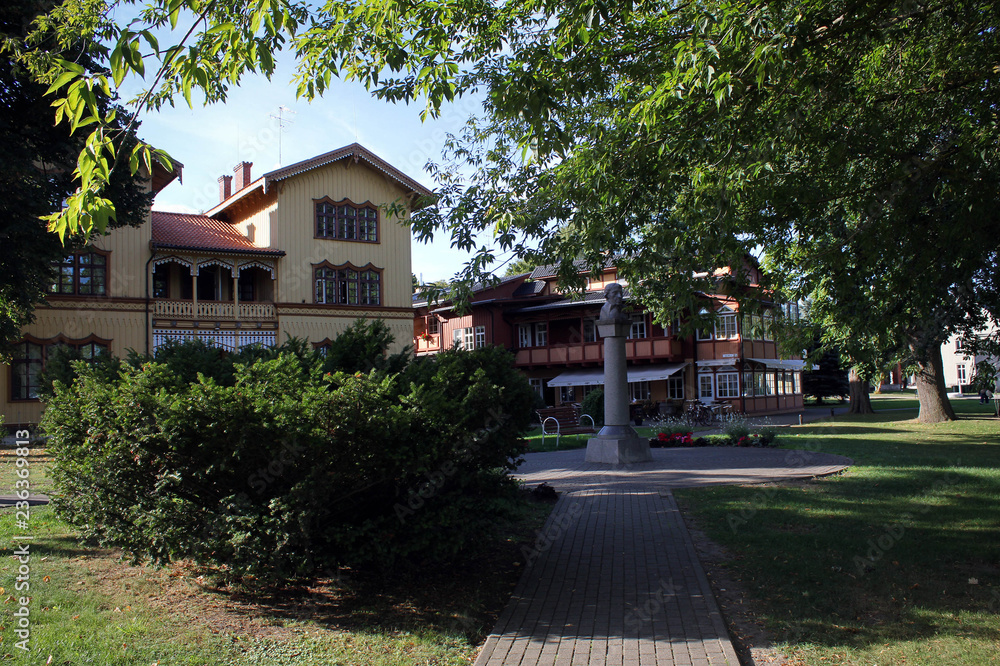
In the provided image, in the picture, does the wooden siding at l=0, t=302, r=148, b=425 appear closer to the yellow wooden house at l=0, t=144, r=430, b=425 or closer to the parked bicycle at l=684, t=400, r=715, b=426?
the yellow wooden house at l=0, t=144, r=430, b=425

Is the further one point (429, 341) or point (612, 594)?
point (429, 341)

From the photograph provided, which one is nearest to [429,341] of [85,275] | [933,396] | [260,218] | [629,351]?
[629,351]

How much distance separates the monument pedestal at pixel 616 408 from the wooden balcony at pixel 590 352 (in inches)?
706

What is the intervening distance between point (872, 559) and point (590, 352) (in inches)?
1155

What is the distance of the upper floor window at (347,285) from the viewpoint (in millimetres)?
29047

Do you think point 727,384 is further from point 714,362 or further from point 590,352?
point 590,352

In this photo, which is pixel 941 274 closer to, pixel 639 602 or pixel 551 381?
pixel 639 602

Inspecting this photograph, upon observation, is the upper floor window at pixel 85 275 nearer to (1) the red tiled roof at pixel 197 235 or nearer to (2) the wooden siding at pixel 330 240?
(1) the red tiled roof at pixel 197 235

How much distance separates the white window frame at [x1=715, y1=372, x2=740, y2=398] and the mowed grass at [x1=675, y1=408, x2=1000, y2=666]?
21668 mm

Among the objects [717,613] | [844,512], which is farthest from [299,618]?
[844,512]

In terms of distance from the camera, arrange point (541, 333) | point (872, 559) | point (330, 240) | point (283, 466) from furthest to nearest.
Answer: point (541, 333) → point (330, 240) → point (872, 559) → point (283, 466)

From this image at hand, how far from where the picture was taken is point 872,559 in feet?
22.1

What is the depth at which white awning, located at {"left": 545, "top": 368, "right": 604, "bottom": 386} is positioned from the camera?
3484 centimetres

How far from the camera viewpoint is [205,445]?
479cm
